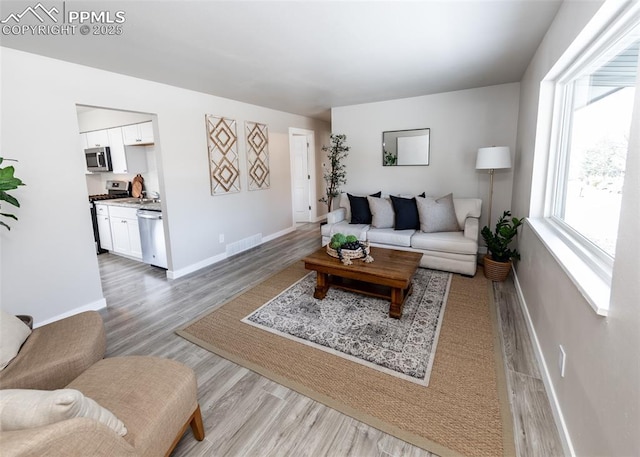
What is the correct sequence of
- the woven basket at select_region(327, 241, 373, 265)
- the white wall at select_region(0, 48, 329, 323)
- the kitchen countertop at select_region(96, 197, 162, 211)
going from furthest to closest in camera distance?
1. the kitchen countertop at select_region(96, 197, 162, 211)
2. the woven basket at select_region(327, 241, 373, 265)
3. the white wall at select_region(0, 48, 329, 323)

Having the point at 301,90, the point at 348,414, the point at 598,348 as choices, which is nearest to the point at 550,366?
the point at 598,348

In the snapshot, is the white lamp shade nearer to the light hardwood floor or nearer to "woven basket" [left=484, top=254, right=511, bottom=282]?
"woven basket" [left=484, top=254, right=511, bottom=282]

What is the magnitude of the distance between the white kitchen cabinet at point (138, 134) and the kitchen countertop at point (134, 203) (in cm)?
88

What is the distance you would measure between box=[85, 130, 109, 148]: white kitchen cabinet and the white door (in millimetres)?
3387

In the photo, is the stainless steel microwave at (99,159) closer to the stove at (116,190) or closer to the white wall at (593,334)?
the stove at (116,190)

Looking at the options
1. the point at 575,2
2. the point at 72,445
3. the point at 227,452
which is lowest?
the point at 227,452

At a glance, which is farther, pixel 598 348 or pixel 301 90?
pixel 301 90

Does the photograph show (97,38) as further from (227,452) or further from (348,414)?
(348,414)

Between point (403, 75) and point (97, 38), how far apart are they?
2.91 metres

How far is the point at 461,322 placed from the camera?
259 centimetres

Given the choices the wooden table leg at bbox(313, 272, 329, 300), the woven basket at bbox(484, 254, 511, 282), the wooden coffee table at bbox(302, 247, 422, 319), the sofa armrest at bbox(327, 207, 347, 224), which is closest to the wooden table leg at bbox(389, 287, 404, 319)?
the wooden coffee table at bbox(302, 247, 422, 319)

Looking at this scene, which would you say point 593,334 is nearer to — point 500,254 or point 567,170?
point 567,170

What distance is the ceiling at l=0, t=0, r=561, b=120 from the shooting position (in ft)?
6.34

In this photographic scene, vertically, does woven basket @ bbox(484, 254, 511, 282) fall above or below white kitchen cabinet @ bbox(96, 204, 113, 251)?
below
